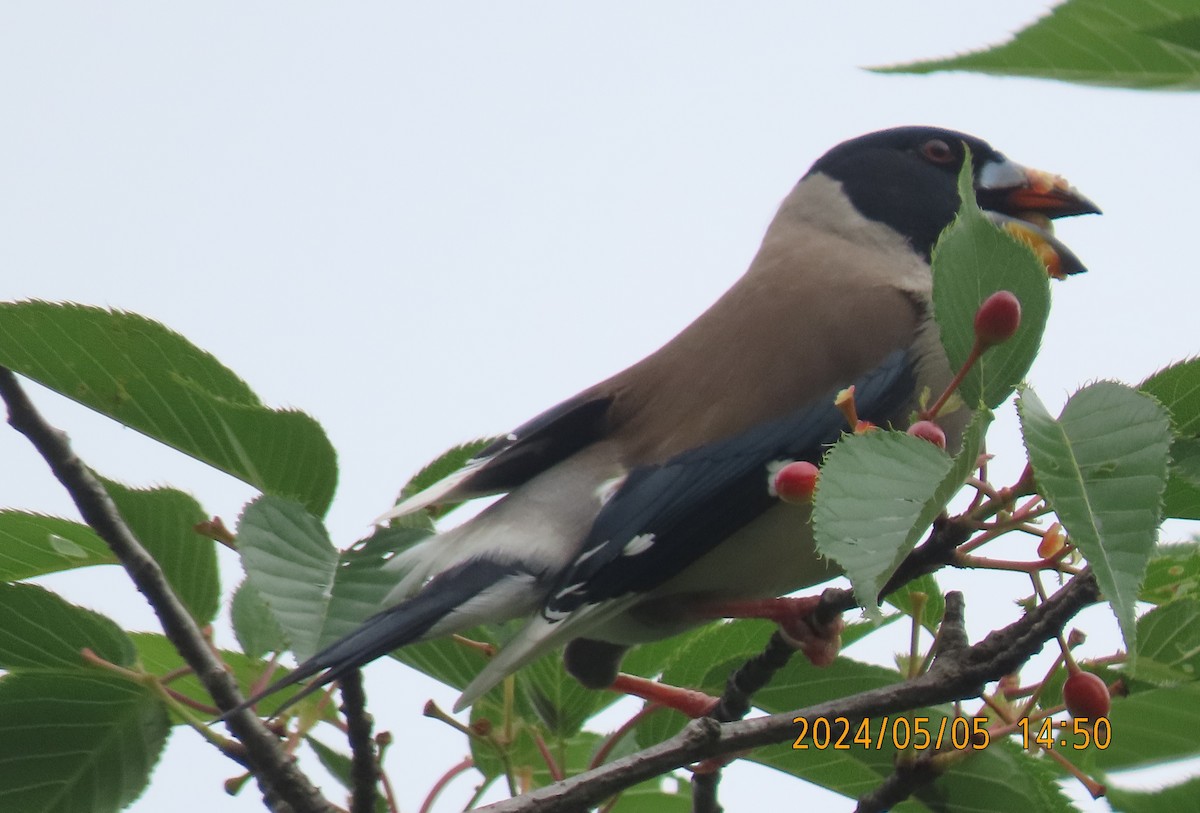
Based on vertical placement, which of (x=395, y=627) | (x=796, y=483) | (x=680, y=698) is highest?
(x=796, y=483)

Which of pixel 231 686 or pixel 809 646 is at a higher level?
pixel 231 686

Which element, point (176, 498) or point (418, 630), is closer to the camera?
point (176, 498)

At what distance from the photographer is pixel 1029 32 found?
112 centimetres

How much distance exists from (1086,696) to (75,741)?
1576mm

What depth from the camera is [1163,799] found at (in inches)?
60.1

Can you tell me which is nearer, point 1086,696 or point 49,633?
point 1086,696

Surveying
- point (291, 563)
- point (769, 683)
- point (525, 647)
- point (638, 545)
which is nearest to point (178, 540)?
point (291, 563)

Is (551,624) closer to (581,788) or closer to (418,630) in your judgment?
(418,630)

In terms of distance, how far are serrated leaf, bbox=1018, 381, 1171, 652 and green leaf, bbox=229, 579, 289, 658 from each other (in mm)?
1532

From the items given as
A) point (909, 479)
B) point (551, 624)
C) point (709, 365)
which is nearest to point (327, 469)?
point (551, 624)

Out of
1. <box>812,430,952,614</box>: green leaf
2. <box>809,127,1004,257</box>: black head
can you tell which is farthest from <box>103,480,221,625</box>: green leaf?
<box>809,127,1004,257</box>: black head

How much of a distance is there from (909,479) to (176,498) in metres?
1.39

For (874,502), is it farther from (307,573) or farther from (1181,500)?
(307,573)

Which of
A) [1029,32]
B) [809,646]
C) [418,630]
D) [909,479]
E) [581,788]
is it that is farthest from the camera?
[418,630]
